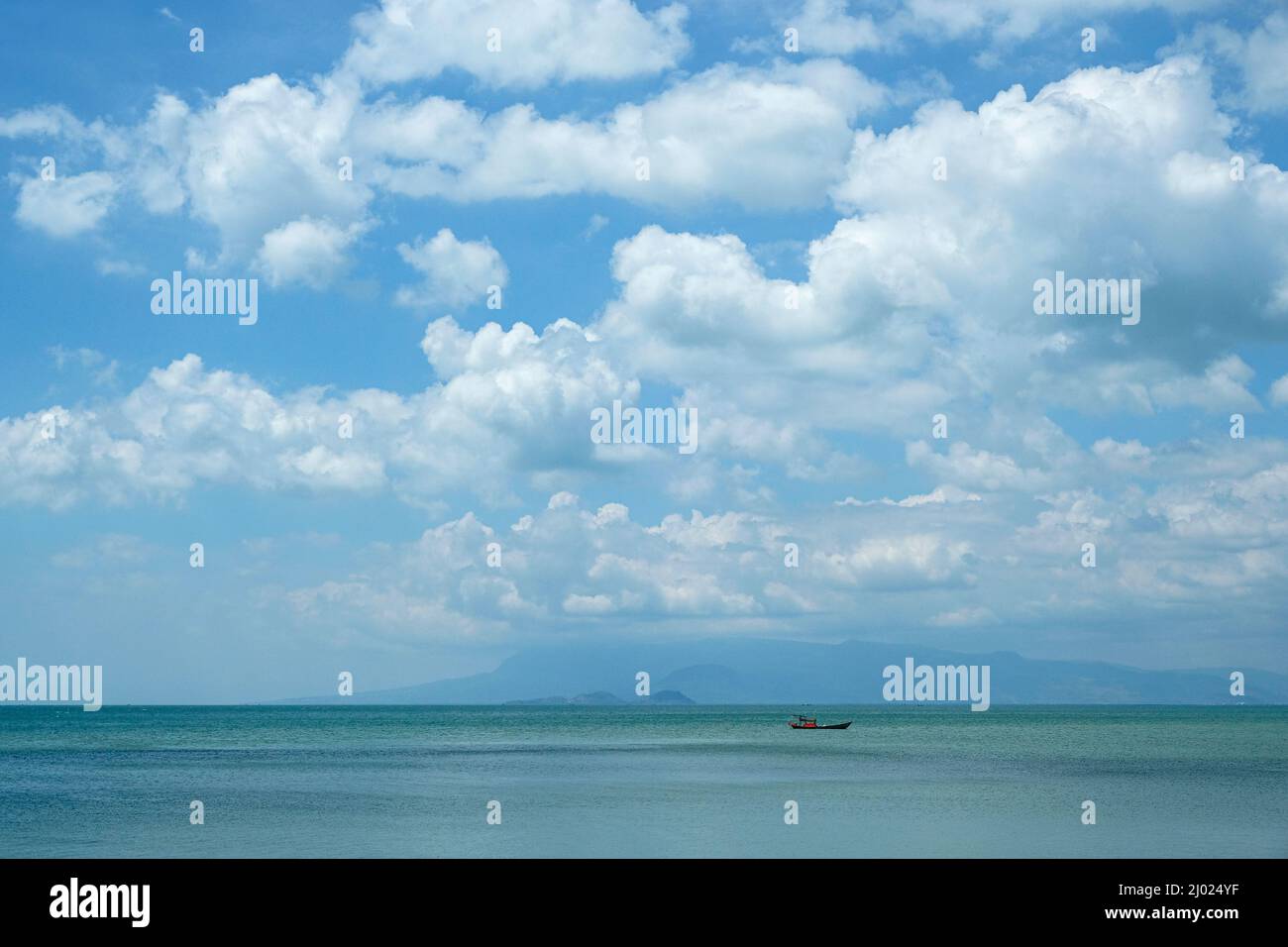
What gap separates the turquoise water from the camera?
115ft

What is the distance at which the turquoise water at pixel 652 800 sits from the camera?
35.1 m

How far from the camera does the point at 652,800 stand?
151 feet

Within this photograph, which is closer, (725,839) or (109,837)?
(725,839)

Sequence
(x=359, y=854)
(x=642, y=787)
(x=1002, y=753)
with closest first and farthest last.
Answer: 1. (x=359, y=854)
2. (x=642, y=787)
3. (x=1002, y=753)

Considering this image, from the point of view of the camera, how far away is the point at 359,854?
1326 inches
